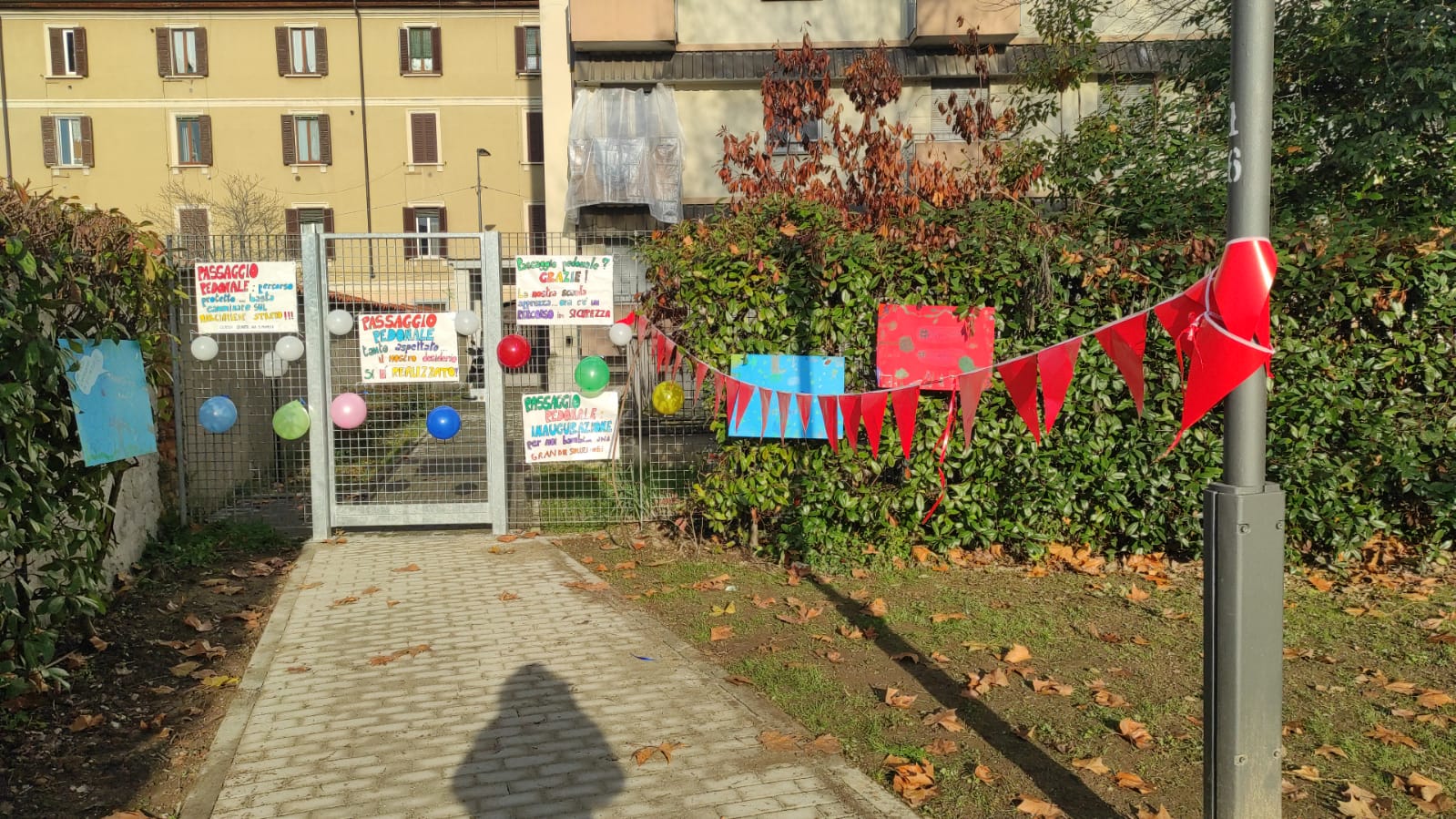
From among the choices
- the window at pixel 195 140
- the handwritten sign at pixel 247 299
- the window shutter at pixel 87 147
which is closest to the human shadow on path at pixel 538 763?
the handwritten sign at pixel 247 299

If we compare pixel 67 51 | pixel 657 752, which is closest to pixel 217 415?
pixel 657 752

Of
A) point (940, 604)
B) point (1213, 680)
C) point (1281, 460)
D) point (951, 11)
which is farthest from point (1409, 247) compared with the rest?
point (951, 11)

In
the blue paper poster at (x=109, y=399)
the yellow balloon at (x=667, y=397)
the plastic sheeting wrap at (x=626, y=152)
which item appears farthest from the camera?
the plastic sheeting wrap at (x=626, y=152)

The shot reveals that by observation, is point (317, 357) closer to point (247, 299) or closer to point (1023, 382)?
point (247, 299)

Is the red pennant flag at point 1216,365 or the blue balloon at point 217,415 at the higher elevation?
the red pennant flag at point 1216,365

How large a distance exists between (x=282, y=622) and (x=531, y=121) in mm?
36327

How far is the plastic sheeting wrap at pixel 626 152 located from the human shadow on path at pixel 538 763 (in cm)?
1680

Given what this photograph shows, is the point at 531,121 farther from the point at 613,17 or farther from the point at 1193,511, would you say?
the point at 1193,511

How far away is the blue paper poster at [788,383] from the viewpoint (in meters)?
7.56

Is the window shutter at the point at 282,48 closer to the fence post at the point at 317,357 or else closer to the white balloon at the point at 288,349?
the fence post at the point at 317,357

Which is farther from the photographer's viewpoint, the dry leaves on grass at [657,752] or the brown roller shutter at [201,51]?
the brown roller shutter at [201,51]

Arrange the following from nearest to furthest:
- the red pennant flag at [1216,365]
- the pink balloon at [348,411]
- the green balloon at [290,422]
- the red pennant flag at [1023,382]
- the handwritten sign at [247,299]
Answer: the red pennant flag at [1216,365] < the red pennant flag at [1023,382] < the green balloon at [290,422] < the pink balloon at [348,411] < the handwritten sign at [247,299]

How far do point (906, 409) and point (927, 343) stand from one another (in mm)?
1062

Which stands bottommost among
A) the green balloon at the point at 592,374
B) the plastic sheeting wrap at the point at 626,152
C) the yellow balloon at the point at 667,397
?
the yellow balloon at the point at 667,397
